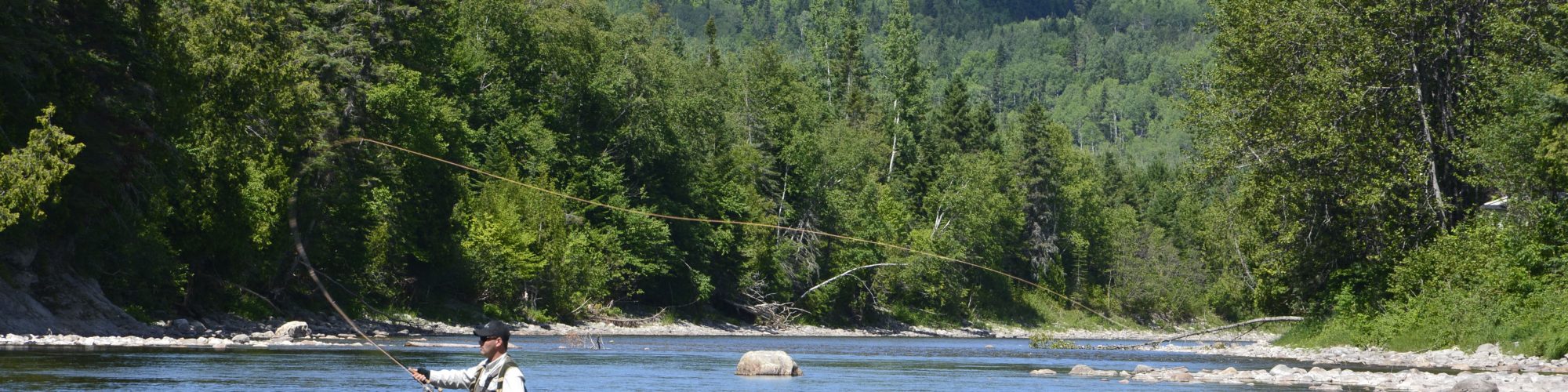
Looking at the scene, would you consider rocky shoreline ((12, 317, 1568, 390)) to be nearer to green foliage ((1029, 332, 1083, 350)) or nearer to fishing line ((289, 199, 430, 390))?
fishing line ((289, 199, 430, 390))

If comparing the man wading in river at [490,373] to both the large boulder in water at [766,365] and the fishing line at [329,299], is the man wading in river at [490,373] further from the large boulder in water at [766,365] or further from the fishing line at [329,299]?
the large boulder in water at [766,365]

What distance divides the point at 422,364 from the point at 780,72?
53675mm

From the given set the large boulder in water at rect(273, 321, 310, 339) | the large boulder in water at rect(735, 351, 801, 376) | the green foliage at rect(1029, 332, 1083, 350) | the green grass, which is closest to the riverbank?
the green grass

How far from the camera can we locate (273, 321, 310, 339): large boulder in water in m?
34.5

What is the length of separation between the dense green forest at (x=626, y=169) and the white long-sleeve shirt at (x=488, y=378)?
61.1ft

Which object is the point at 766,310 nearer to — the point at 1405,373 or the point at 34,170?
the point at 34,170

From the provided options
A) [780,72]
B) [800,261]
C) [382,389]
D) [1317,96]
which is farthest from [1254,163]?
[780,72]

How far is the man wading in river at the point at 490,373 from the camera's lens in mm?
9875

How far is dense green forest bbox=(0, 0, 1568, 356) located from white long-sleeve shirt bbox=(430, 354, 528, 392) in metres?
18.6

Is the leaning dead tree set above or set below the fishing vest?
below

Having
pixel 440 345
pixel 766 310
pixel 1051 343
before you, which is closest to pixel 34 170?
pixel 440 345

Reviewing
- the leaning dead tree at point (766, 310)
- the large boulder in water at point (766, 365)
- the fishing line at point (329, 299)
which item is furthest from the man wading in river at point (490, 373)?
the leaning dead tree at point (766, 310)

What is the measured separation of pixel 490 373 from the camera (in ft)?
32.9

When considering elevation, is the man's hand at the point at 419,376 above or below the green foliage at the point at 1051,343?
above
